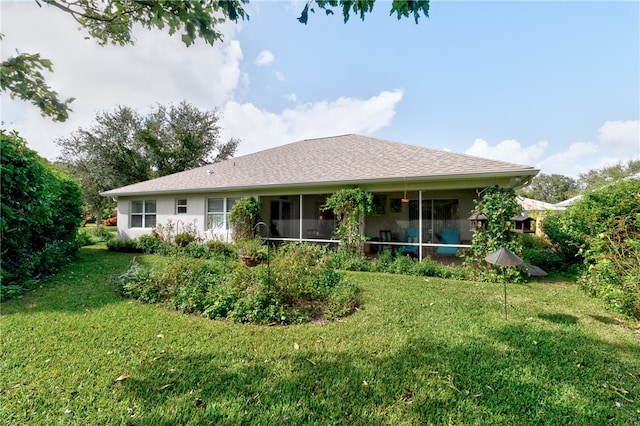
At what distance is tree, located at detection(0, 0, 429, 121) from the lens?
2.28m

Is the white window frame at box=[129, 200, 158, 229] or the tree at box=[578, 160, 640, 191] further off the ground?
the tree at box=[578, 160, 640, 191]

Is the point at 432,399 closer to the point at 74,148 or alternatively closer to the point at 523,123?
the point at 523,123

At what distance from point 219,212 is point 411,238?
840 cm

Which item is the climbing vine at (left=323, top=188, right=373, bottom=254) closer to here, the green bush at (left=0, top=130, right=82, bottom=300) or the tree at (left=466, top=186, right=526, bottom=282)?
the tree at (left=466, top=186, right=526, bottom=282)

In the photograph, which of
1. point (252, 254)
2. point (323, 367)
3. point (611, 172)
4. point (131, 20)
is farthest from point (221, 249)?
point (611, 172)

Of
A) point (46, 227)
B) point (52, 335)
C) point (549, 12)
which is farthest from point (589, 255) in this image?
point (46, 227)

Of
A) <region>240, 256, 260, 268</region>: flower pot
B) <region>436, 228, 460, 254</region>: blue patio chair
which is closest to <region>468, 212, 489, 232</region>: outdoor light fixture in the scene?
<region>436, 228, 460, 254</region>: blue patio chair

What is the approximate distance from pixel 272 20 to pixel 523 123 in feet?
46.6

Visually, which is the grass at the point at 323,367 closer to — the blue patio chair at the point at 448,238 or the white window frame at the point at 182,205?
the blue patio chair at the point at 448,238

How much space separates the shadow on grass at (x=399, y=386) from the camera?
7.41ft

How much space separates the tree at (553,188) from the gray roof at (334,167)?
46.5m

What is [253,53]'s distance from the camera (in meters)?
9.20

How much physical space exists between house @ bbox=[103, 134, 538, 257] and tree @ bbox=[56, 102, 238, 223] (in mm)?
11934

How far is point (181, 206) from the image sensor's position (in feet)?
42.2
